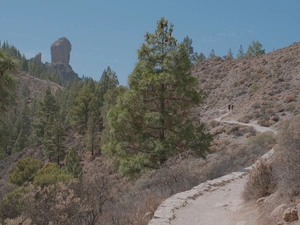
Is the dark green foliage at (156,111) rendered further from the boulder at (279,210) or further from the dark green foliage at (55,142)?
the dark green foliage at (55,142)

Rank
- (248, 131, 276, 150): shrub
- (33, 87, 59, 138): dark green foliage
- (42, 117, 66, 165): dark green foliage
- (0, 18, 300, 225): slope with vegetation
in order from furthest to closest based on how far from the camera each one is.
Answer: (33, 87, 59, 138): dark green foliage, (42, 117, 66, 165): dark green foliage, (248, 131, 276, 150): shrub, (0, 18, 300, 225): slope with vegetation

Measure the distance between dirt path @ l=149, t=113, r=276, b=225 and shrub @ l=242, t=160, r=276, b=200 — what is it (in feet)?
1.00

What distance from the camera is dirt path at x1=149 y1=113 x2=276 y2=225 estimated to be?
273 inches

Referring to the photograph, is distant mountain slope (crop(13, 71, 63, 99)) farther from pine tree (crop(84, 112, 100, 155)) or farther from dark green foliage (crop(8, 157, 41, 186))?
dark green foliage (crop(8, 157, 41, 186))

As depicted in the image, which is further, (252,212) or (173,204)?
(173,204)

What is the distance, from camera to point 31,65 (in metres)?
148

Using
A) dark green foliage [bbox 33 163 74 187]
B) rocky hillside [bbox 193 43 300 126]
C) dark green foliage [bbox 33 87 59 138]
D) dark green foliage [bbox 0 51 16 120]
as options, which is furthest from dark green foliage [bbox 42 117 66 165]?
dark green foliage [bbox 0 51 16 120]

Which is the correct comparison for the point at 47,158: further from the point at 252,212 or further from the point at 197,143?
the point at 252,212

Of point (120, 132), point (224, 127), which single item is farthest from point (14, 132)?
point (120, 132)

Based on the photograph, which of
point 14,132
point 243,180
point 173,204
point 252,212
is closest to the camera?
point 252,212

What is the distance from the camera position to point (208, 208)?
26.6 feet

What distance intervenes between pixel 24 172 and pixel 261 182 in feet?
95.7

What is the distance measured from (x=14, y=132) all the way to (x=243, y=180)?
214 feet

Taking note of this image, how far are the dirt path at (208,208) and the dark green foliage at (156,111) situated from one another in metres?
3.74
